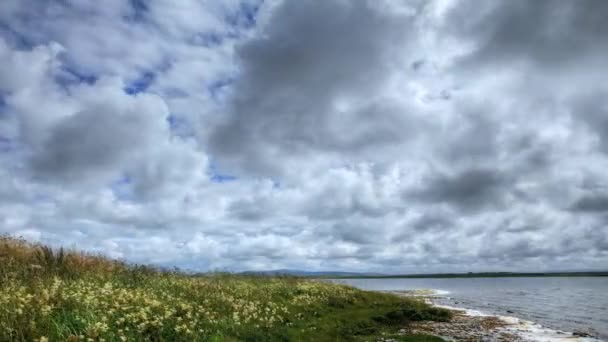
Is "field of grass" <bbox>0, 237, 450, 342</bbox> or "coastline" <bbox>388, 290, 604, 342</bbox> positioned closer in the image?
"field of grass" <bbox>0, 237, 450, 342</bbox>

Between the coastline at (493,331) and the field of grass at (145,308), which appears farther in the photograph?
the coastline at (493,331)

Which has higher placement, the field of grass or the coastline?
the field of grass

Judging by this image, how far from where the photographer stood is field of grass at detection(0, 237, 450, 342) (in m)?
13.7

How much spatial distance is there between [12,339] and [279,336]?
34.9 ft

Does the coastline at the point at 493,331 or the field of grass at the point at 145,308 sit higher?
the field of grass at the point at 145,308

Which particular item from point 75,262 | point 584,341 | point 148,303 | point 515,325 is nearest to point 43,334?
point 148,303

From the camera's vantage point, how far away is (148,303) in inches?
664

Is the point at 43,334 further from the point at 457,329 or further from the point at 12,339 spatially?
the point at 457,329

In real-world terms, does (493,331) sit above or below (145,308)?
below

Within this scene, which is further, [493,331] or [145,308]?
[493,331]

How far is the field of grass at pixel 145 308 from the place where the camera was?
45.0 feet

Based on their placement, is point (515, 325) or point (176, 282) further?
point (515, 325)

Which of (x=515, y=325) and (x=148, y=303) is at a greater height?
(x=148, y=303)

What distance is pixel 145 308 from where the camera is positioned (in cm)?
1534
